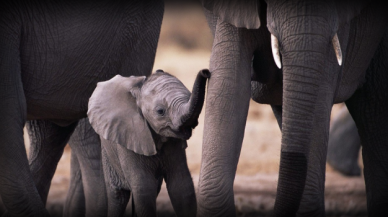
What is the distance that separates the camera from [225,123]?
3484 millimetres

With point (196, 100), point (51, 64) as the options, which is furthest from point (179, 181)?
point (51, 64)

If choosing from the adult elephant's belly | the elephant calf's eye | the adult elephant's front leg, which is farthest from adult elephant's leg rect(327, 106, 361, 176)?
the adult elephant's front leg

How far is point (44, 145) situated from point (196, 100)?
149cm

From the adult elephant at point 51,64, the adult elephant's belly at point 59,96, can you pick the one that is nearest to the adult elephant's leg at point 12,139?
the adult elephant at point 51,64

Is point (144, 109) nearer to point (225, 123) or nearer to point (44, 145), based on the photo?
point (225, 123)

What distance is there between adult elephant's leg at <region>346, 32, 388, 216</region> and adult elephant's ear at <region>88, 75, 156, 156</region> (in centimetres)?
106

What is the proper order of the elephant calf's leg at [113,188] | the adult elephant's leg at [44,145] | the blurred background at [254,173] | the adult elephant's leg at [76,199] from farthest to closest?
1. the blurred background at [254,173]
2. the adult elephant's leg at [76,199]
3. the adult elephant's leg at [44,145]
4. the elephant calf's leg at [113,188]

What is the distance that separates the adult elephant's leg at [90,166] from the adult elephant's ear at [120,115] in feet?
2.12

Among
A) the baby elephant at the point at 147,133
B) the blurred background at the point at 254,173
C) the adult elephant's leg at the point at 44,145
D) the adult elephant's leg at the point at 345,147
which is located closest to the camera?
the baby elephant at the point at 147,133

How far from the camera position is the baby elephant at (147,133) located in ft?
12.2

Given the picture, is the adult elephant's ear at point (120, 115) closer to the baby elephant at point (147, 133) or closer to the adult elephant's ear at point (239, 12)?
the baby elephant at point (147, 133)

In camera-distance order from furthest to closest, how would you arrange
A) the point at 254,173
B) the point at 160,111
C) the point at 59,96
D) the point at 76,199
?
1. the point at 254,173
2. the point at 76,199
3. the point at 59,96
4. the point at 160,111

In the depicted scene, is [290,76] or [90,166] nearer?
[290,76]

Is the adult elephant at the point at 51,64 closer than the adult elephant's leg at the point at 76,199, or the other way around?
the adult elephant at the point at 51,64
